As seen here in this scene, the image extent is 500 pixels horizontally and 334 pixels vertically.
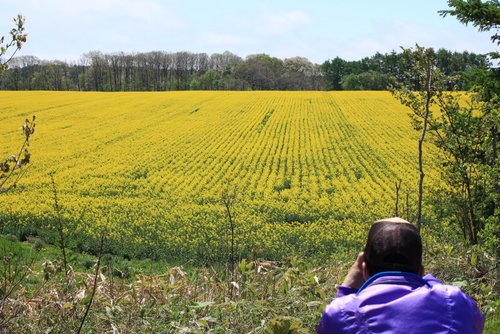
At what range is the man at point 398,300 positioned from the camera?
5.56ft

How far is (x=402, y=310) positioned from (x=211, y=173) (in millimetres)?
20131

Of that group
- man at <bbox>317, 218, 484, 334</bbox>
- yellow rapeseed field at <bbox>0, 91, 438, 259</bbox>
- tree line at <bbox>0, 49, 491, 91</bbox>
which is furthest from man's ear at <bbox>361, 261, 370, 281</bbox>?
tree line at <bbox>0, 49, 491, 91</bbox>

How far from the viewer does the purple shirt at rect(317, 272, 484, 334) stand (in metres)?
1.69

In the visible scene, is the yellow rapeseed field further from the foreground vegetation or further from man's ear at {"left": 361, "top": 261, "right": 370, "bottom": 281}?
man's ear at {"left": 361, "top": 261, "right": 370, "bottom": 281}

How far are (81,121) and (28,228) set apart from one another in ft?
69.6

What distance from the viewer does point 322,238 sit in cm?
1454

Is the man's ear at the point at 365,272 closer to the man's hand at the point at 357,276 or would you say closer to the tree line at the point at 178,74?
the man's hand at the point at 357,276

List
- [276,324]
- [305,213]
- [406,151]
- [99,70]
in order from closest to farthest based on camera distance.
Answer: [276,324] → [305,213] → [406,151] → [99,70]

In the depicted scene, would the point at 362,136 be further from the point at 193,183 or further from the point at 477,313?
the point at 477,313

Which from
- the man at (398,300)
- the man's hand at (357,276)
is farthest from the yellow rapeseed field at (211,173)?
the man at (398,300)

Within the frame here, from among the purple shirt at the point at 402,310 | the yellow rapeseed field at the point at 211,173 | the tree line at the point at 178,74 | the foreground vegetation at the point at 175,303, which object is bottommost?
the yellow rapeseed field at the point at 211,173

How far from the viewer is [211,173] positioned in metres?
21.7

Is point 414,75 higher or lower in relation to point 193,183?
higher

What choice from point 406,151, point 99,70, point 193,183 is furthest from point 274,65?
point 193,183
